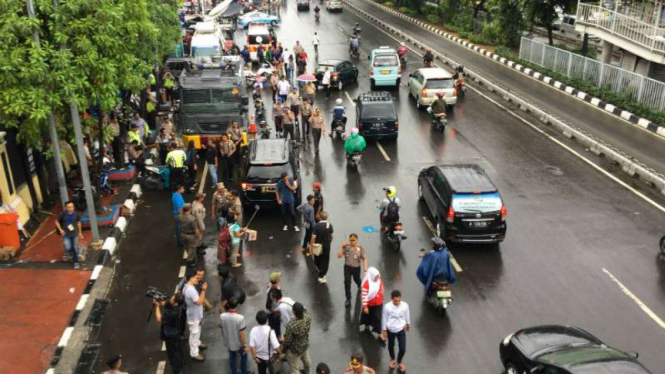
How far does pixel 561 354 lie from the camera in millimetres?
9305

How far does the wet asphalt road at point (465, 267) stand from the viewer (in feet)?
37.5

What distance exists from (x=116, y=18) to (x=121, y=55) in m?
0.95

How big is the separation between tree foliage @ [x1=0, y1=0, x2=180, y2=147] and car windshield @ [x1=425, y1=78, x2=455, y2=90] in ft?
49.3

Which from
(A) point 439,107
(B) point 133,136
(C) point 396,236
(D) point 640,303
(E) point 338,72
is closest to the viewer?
(D) point 640,303

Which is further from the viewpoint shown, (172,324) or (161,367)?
(161,367)

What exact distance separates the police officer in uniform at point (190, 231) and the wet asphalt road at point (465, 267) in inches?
21.0

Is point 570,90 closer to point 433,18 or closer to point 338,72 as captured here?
point 338,72

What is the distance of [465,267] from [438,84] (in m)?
14.7

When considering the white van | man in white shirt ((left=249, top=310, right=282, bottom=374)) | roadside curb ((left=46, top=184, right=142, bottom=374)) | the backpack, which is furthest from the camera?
the white van

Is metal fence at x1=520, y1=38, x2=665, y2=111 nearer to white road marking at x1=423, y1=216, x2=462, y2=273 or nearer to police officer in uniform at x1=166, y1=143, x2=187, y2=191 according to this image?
white road marking at x1=423, y1=216, x2=462, y2=273

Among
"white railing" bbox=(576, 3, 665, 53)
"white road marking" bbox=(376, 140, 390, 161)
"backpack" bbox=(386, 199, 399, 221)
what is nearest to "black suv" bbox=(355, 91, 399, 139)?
"white road marking" bbox=(376, 140, 390, 161)

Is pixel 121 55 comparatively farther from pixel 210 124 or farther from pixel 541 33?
pixel 541 33

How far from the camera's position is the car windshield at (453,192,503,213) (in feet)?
47.3

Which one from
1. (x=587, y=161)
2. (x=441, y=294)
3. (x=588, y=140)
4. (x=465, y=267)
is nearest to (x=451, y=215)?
(x=465, y=267)
